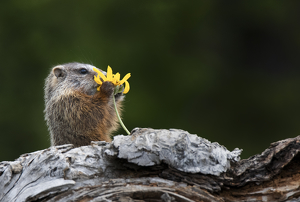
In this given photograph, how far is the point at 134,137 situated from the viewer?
1820 millimetres

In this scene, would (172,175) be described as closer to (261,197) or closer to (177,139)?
(177,139)

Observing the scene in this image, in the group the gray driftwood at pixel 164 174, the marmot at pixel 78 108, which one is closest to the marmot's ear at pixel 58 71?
the marmot at pixel 78 108

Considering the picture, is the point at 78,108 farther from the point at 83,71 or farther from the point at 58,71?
the point at 58,71

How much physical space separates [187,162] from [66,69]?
2.06m

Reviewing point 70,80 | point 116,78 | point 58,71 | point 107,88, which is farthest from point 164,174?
point 58,71

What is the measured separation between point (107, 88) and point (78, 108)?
1.00ft

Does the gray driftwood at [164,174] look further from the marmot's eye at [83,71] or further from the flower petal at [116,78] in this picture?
the marmot's eye at [83,71]

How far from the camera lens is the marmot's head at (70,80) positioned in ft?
10.4

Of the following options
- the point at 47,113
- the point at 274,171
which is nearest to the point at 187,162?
the point at 274,171

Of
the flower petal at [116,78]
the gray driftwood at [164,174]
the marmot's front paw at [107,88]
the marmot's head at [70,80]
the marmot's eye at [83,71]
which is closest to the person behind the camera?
the gray driftwood at [164,174]

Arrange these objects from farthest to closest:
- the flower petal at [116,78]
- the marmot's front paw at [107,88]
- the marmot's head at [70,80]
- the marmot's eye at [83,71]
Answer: the marmot's eye at [83,71]
the marmot's head at [70,80]
the marmot's front paw at [107,88]
the flower petal at [116,78]

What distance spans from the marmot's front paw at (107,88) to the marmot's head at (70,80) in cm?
19

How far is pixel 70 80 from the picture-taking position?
3279mm

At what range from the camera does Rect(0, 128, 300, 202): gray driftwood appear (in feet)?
5.49
